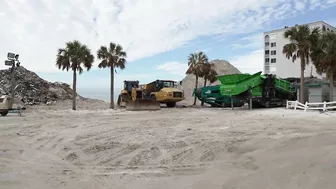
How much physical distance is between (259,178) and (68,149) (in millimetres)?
5867

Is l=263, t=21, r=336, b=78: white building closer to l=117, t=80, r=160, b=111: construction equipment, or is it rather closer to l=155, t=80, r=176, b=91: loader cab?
l=155, t=80, r=176, b=91: loader cab

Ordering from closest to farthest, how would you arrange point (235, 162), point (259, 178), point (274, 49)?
1. point (259, 178)
2. point (235, 162)
3. point (274, 49)

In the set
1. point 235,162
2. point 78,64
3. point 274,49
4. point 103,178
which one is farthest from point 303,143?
point 274,49

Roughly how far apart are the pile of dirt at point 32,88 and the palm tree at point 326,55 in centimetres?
3008

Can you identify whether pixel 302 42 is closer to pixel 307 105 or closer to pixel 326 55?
pixel 326 55

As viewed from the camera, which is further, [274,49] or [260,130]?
[274,49]

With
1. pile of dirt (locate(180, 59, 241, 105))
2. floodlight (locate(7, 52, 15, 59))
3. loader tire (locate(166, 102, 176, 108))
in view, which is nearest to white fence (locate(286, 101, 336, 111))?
loader tire (locate(166, 102, 176, 108))

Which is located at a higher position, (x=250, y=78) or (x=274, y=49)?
(x=274, y=49)

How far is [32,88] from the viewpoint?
139 feet

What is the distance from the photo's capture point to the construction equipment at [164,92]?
33375 mm

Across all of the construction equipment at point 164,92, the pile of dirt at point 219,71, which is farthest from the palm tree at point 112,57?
the pile of dirt at point 219,71

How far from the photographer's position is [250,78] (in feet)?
91.8

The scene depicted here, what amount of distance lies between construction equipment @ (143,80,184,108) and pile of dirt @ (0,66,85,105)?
13866mm

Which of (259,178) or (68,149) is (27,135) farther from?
(259,178)
